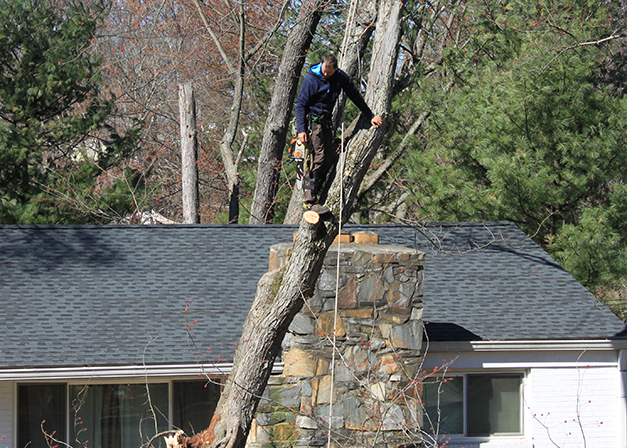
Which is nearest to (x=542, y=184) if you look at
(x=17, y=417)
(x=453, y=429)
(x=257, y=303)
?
(x=453, y=429)

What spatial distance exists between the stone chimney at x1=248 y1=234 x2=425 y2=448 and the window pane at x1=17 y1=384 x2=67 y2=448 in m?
2.41

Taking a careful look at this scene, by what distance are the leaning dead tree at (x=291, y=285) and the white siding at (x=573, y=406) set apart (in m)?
4.58

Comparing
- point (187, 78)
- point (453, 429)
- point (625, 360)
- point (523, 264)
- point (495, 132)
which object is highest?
point (187, 78)

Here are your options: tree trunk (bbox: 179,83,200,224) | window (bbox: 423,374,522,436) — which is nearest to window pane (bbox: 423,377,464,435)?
window (bbox: 423,374,522,436)

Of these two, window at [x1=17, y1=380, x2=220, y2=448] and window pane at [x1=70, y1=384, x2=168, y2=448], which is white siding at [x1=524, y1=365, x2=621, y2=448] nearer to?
window at [x1=17, y1=380, x2=220, y2=448]

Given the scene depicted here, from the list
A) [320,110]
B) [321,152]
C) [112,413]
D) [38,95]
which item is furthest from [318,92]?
[38,95]

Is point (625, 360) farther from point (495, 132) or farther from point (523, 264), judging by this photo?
point (495, 132)

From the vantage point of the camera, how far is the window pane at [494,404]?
346 inches

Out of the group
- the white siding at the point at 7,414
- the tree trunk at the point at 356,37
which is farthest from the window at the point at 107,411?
the tree trunk at the point at 356,37

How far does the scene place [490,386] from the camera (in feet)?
29.0

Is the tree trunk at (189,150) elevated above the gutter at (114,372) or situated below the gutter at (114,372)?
above

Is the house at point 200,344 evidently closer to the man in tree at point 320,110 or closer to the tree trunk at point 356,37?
the man in tree at point 320,110

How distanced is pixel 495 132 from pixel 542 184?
1.36 m

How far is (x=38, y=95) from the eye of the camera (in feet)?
46.5
